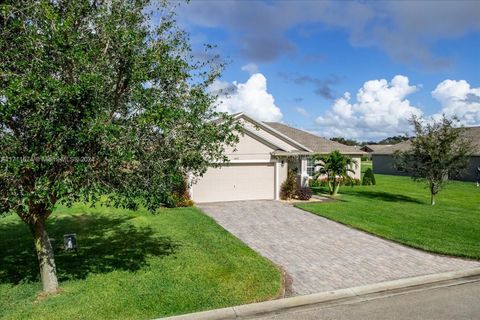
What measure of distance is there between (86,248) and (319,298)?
24.3 ft

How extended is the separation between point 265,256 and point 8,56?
8.07 m

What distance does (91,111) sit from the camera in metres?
6.54

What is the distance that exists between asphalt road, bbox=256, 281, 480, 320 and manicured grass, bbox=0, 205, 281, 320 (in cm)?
119

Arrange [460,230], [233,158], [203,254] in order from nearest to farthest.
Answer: [203,254], [460,230], [233,158]

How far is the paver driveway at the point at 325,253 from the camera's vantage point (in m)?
9.00

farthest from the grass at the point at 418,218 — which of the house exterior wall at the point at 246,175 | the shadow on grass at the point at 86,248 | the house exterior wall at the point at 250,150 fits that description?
the shadow on grass at the point at 86,248

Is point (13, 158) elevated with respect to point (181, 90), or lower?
lower

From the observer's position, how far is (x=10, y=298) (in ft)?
24.9

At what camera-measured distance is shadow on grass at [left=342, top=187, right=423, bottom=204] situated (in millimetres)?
23337

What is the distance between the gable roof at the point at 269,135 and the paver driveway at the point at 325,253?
19.6 ft

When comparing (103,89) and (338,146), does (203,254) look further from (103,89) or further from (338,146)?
(338,146)

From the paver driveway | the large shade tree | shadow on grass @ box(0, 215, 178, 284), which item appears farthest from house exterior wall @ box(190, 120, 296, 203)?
the large shade tree

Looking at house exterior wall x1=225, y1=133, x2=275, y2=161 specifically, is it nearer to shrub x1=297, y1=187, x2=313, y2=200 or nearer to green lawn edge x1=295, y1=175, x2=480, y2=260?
shrub x1=297, y1=187, x2=313, y2=200

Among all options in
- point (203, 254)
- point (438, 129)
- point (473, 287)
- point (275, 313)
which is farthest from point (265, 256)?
point (438, 129)
